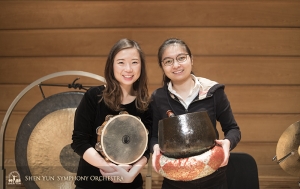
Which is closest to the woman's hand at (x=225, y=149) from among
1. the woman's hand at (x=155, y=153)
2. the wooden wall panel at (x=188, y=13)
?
the woman's hand at (x=155, y=153)

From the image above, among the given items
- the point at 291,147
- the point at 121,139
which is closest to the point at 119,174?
the point at 121,139

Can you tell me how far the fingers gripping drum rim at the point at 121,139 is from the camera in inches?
52.8

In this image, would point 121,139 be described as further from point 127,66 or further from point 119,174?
point 127,66

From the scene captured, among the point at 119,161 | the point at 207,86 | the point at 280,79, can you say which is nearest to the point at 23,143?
the point at 119,161

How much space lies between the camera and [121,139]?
1.34m

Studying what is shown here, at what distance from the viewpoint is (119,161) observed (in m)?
1.34

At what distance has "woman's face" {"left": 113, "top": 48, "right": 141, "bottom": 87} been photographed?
1423 mm

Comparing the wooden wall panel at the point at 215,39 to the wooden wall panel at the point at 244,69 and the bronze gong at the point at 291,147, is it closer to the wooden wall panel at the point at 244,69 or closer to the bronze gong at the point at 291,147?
the wooden wall panel at the point at 244,69

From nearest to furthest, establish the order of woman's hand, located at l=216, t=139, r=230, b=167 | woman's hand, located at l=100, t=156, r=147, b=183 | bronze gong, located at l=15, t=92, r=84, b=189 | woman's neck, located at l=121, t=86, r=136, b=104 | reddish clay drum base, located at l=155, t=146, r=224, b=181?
reddish clay drum base, located at l=155, t=146, r=224, b=181
woman's hand, located at l=216, t=139, r=230, b=167
woman's hand, located at l=100, t=156, r=147, b=183
woman's neck, located at l=121, t=86, r=136, b=104
bronze gong, located at l=15, t=92, r=84, b=189

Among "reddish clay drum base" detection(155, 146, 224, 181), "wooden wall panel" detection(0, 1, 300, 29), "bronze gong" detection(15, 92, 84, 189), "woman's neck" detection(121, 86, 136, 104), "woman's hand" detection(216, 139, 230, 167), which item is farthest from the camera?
"wooden wall panel" detection(0, 1, 300, 29)

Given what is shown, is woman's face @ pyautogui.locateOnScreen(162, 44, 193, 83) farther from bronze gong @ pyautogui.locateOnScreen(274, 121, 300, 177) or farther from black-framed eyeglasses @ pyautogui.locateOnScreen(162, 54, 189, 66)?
bronze gong @ pyautogui.locateOnScreen(274, 121, 300, 177)

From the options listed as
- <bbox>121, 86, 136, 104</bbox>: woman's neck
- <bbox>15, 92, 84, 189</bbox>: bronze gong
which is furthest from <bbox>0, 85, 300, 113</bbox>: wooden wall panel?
<bbox>121, 86, 136, 104</bbox>: woman's neck

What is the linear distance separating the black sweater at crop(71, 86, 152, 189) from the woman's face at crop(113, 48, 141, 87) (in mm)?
124

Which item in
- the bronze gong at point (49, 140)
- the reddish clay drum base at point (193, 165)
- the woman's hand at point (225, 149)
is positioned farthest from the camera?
the bronze gong at point (49, 140)
